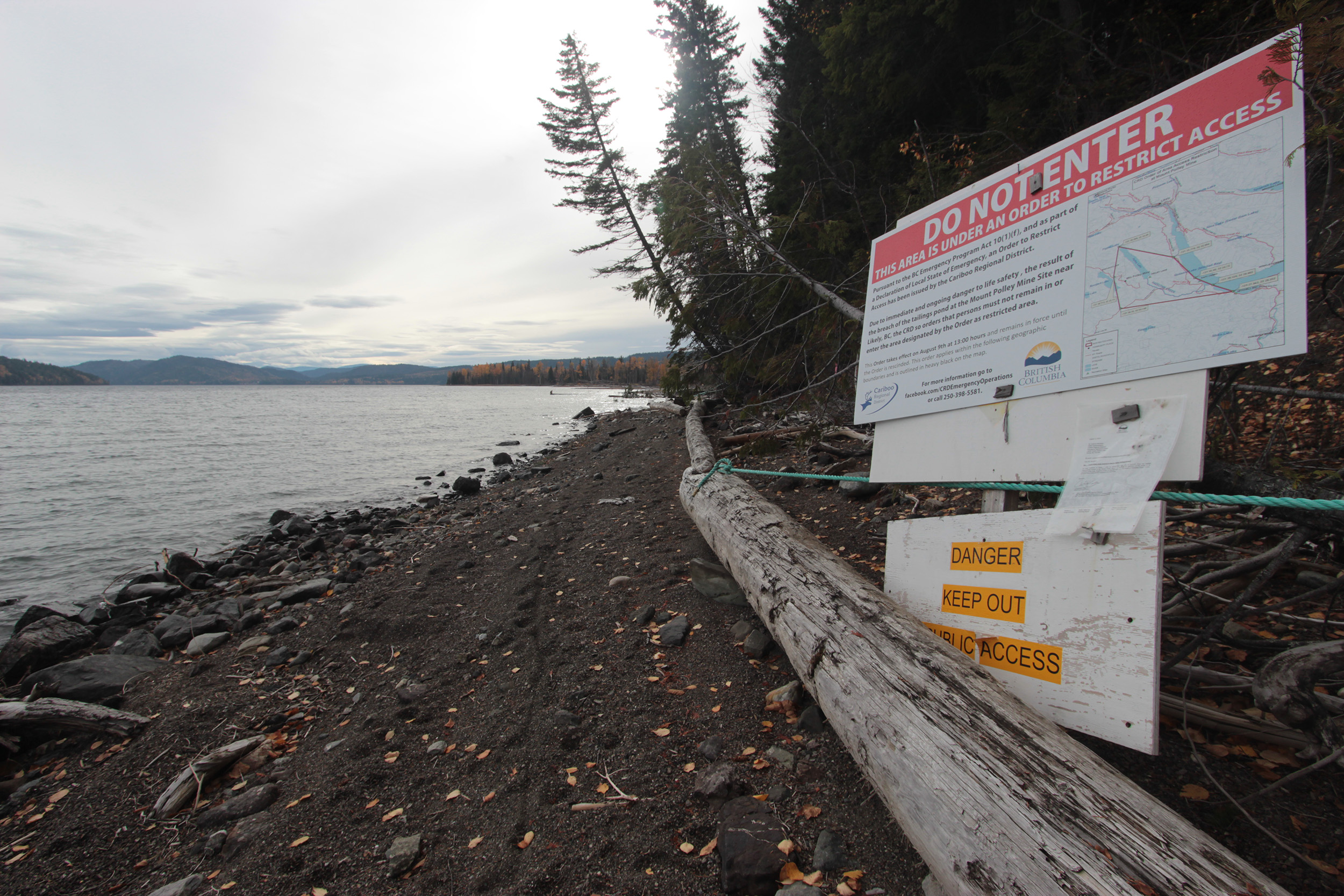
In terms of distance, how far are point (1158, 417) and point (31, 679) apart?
7.68m

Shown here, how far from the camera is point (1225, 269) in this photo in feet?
5.81

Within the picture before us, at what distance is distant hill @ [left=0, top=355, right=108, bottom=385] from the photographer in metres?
114

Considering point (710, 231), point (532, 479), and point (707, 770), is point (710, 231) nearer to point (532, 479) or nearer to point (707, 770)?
point (707, 770)

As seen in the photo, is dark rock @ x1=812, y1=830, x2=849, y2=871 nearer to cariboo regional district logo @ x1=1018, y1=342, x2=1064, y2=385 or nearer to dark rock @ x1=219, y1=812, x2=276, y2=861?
cariboo regional district logo @ x1=1018, y1=342, x2=1064, y2=385

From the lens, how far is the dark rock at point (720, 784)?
2277mm

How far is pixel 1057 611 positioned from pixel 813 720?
3.90 ft

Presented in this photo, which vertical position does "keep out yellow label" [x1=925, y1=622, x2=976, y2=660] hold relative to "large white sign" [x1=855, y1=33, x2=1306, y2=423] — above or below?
below

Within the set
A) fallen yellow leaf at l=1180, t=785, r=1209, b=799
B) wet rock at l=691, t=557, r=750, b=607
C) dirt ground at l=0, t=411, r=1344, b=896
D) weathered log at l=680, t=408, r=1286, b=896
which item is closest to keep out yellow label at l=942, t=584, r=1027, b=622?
weathered log at l=680, t=408, r=1286, b=896

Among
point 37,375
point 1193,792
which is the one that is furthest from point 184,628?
point 37,375

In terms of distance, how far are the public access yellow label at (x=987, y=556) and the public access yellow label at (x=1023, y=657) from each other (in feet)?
0.93

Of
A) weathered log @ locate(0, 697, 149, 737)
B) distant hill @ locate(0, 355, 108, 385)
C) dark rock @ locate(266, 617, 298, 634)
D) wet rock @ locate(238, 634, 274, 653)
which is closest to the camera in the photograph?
weathered log @ locate(0, 697, 149, 737)

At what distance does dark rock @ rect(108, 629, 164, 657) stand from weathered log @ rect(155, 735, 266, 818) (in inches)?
103

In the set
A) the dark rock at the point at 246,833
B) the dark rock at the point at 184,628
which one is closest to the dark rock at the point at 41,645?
the dark rock at the point at 184,628

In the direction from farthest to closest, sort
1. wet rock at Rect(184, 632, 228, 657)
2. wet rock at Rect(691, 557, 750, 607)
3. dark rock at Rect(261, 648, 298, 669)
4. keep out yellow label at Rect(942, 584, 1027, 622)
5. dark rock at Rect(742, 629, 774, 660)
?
wet rock at Rect(184, 632, 228, 657) < dark rock at Rect(261, 648, 298, 669) < wet rock at Rect(691, 557, 750, 607) < dark rock at Rect(742, 629, 774, 660) < keep out yellow label at Rect(942, 584, 1027, 622)
